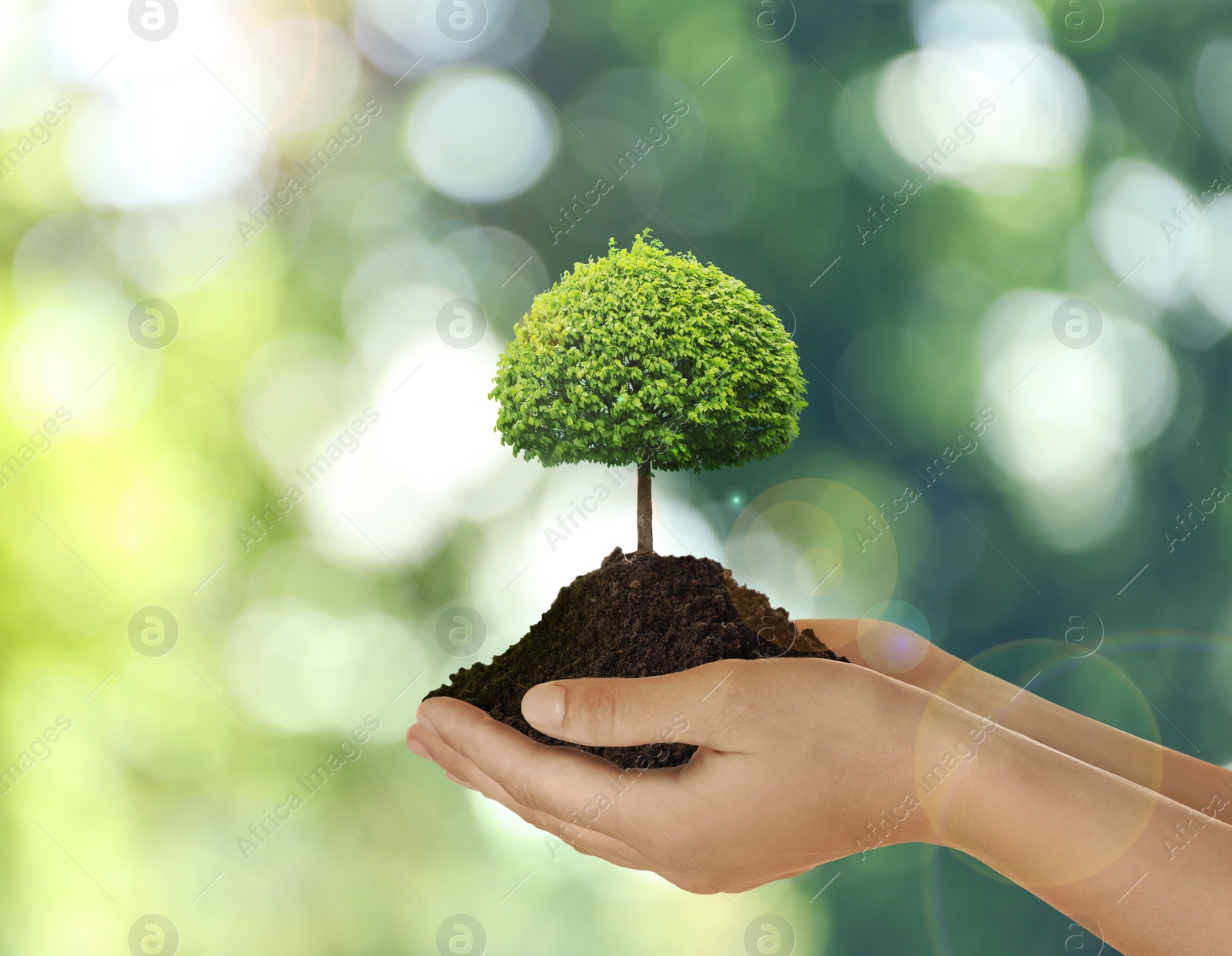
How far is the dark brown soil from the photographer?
398cm

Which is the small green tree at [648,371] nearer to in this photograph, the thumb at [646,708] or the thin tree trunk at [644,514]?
the thin tree trunk at [644,514]

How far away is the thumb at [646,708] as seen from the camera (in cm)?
342

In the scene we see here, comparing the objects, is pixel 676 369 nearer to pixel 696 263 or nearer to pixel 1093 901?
pixel 696 263

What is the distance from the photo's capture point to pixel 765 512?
5953mm

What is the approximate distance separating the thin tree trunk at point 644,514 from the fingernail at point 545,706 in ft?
3.89

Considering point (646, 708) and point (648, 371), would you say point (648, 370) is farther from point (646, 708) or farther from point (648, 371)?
point (646, 708)

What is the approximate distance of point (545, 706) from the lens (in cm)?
351

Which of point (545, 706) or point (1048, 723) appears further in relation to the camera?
point (1048, 723)

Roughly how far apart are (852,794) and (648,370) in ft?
6.87

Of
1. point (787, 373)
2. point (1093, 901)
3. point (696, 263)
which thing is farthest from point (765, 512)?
point (1093, 901)

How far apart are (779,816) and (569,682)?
103cm

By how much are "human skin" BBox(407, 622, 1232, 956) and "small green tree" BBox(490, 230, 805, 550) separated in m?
1.20

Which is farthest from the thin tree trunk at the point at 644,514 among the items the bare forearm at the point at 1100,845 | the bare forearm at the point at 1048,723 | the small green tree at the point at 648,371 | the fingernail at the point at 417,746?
the bare forearm at the point at 1100,845

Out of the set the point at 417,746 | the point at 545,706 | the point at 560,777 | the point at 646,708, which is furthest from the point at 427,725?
the point at 646,708
